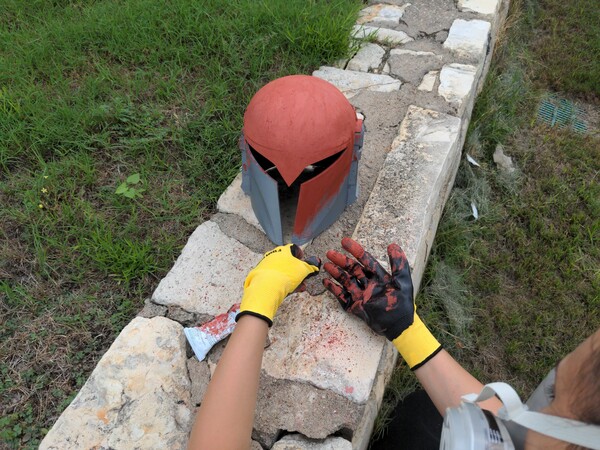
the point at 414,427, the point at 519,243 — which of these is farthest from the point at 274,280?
the point at 519,243

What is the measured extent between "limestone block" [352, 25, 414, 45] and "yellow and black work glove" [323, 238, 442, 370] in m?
1.87

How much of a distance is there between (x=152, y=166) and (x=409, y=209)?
4.37 ft

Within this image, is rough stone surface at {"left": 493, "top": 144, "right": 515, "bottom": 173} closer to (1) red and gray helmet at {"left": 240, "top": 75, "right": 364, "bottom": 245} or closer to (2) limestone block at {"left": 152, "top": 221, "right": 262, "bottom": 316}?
(1) red and gray helmet at {"left": 240, "top": 75, "right": 364, "bottom": 245}

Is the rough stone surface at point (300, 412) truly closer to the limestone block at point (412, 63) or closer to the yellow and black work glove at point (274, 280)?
the yellow and black work glove at point (274, 280)

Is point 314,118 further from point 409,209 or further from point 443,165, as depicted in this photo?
point 443,165

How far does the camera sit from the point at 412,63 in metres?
2.96

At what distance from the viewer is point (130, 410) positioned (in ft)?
5.41

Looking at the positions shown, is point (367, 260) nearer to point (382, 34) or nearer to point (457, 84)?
point (457, 84)

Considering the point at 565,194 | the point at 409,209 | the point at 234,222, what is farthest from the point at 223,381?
the point at 565,194

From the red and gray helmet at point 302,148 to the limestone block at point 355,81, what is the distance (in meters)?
0.91

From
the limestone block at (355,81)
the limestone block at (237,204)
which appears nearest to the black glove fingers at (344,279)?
the limestone block at (237,204)

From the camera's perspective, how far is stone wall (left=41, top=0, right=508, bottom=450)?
1619 mm

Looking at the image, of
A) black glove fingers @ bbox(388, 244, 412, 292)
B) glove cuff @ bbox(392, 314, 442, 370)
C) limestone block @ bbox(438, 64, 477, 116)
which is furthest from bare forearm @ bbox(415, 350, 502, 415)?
limestone block @ bbox(438, 64, 477, 116)

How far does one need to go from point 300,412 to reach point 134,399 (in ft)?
1.94
